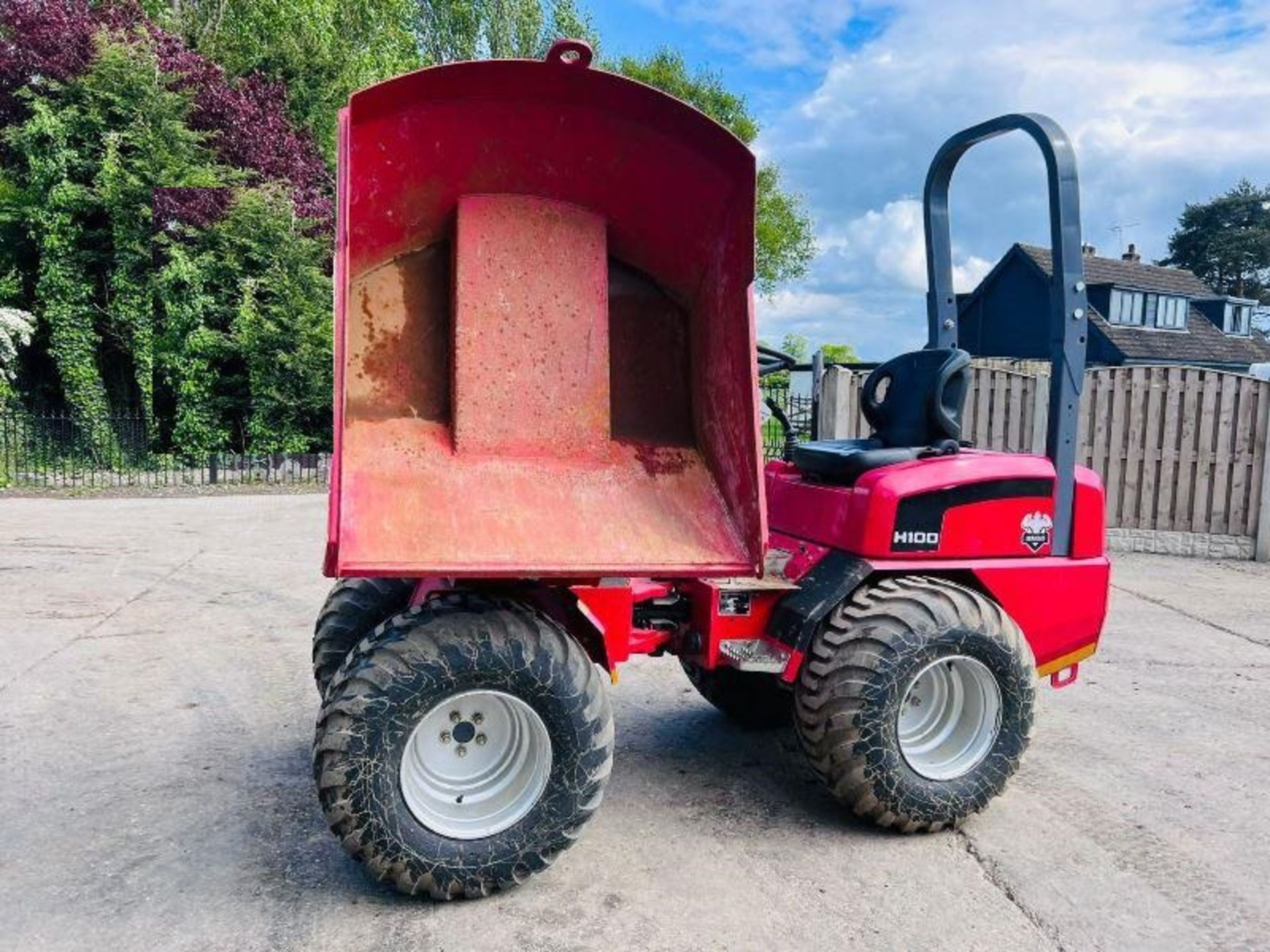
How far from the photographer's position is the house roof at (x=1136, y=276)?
3188cm

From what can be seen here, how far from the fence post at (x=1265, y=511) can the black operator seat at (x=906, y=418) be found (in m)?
7.18

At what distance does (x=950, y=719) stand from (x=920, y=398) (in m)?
1.21

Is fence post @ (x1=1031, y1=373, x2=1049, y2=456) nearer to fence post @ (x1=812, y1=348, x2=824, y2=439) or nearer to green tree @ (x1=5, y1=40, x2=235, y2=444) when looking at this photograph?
fence post @ (x1=812, y1=348, x2=824, y2=439)

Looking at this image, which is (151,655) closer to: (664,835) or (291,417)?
(664,835)

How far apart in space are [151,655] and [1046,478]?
479cm

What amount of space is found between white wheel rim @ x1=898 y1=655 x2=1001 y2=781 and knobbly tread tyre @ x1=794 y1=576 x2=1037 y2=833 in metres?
0.03

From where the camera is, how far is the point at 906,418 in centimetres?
386

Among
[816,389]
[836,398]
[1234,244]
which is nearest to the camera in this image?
[816,389]

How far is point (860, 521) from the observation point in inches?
134

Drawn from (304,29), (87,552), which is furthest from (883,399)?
(304,29)

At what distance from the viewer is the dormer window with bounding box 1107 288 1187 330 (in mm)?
32344

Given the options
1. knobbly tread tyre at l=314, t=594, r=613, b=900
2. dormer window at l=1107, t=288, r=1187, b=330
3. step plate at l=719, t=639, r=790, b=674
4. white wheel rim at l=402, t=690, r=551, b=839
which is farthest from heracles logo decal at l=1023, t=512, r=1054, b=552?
dormer window at l=1107, t=288, r=1187, b=330

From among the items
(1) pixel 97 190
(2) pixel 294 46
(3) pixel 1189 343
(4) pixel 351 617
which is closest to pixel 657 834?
(4) pixel 351 617

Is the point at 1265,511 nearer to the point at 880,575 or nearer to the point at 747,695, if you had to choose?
the point at 747,695
